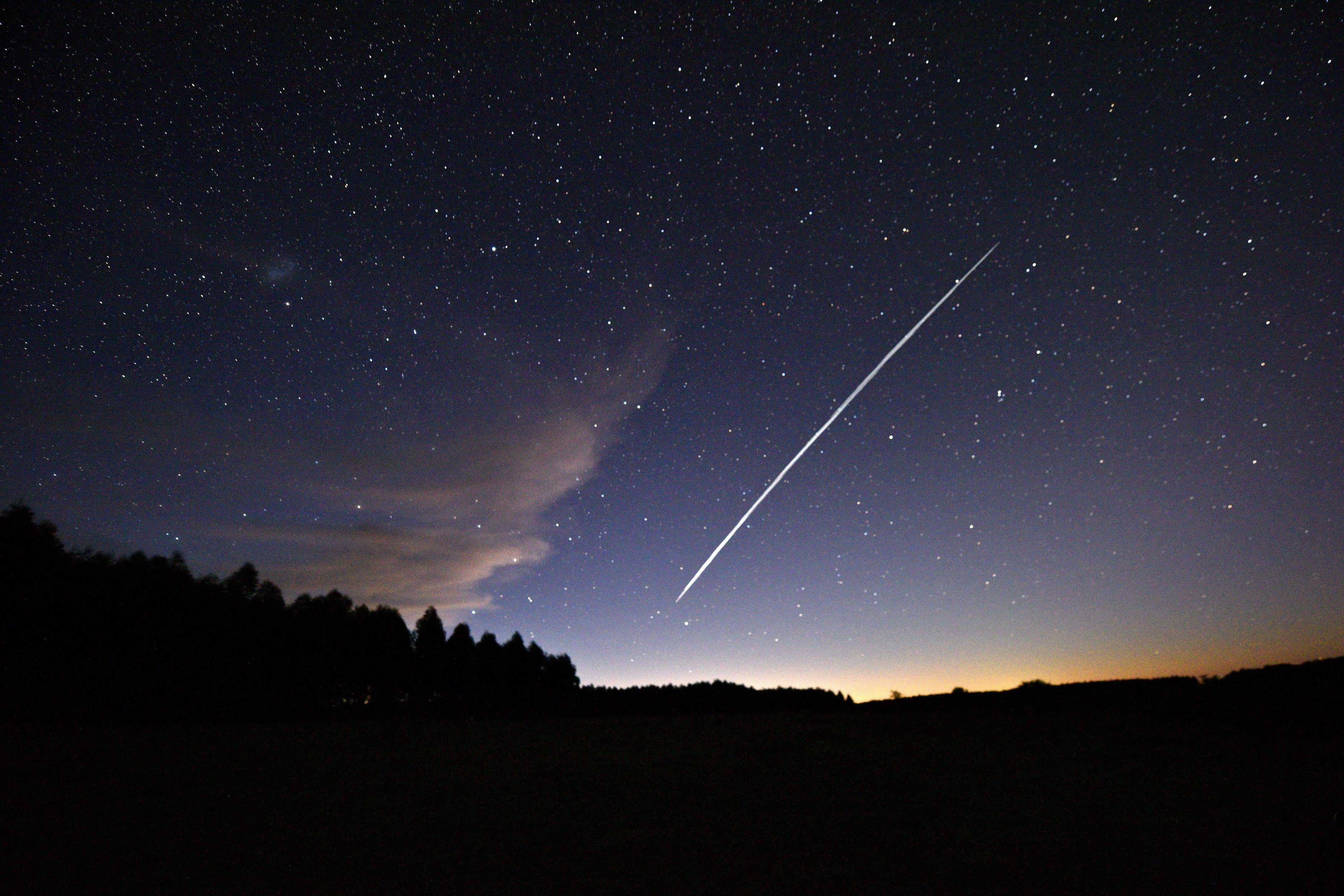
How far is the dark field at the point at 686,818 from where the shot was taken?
22.4 feet

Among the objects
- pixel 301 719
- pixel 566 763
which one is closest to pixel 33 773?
pixel 566 763

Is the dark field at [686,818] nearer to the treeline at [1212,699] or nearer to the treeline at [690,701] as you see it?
the treeline at [1212,699]

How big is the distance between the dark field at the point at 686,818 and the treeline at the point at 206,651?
1757 centimetres

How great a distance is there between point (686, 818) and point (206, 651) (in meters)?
44.3

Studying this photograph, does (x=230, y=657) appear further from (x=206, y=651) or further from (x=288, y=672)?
(x=288, y=672)

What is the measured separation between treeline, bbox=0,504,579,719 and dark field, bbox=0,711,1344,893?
17.6 meters

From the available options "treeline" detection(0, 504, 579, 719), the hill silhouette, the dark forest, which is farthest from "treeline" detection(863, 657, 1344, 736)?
"treeline" detection(0, 504, 579, 719)

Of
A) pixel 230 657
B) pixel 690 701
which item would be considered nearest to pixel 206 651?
pixel 230 657

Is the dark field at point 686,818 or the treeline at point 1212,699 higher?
the treeline at point 1212,699

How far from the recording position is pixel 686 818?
9.61m

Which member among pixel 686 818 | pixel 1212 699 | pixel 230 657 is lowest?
pixel 686 818

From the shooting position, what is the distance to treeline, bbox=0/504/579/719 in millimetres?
31359

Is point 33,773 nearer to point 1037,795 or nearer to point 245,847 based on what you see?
point 245,847

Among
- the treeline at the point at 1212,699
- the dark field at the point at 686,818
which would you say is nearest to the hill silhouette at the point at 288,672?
the treeline at the point at 1212,699
